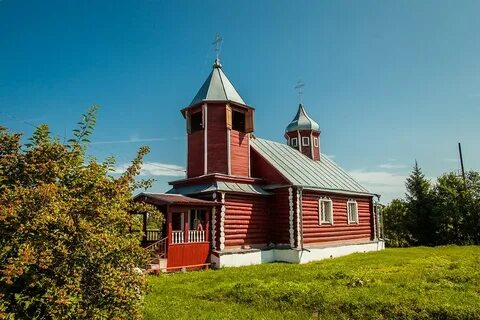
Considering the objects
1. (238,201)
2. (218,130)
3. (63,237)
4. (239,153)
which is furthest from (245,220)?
(63,237)

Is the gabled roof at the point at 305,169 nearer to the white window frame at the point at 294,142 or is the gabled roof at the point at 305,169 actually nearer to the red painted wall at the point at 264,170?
the red painted wall at the point at 264,170

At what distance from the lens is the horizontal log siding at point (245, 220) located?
57.9 feet

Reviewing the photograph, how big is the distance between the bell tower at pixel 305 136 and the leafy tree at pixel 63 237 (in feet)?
73.9

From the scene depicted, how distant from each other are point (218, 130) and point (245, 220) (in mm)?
4846

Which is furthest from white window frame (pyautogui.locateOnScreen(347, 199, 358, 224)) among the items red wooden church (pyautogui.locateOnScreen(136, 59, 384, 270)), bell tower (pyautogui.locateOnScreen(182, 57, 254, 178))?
bell tower (pyautogui.locateOnScreen(182, 57, 254, 178))

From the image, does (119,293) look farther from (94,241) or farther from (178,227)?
(178,227)

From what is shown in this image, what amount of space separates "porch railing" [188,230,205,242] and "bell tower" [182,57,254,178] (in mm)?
3535

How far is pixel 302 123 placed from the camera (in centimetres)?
2722

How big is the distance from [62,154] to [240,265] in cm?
1321

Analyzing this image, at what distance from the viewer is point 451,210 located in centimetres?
3097

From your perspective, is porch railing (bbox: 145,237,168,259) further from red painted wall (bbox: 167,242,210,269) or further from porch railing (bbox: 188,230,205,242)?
porch railing (bbox: 188,230,205,242)

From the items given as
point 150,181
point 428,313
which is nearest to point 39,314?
point 150,181

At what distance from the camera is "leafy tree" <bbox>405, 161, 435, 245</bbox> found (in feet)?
104

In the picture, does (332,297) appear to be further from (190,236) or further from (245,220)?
(245,220)
